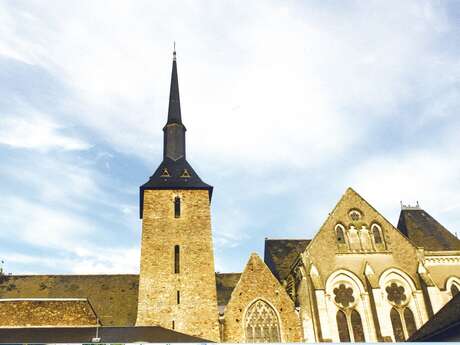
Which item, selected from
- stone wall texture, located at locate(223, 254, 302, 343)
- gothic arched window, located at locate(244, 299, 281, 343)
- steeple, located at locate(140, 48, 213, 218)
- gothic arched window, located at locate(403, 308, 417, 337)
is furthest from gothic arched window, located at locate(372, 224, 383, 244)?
steeple, located at locate(140, 48, 213, 218)

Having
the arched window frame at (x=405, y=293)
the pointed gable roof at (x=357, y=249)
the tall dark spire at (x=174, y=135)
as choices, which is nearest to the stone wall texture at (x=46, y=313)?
the tall dark spire at (x=174, y=135)

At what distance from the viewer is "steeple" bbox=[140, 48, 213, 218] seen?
95.0ft

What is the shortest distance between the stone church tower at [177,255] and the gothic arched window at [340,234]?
732cm

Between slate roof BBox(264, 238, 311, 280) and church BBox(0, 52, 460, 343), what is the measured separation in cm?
20

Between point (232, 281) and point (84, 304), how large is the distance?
9771 millimetres

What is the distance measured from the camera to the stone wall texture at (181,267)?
944 inches

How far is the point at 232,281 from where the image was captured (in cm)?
2969

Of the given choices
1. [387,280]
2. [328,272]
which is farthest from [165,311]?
[387,280]

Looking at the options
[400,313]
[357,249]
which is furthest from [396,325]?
[357,249]

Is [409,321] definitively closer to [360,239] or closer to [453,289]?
[453,289]

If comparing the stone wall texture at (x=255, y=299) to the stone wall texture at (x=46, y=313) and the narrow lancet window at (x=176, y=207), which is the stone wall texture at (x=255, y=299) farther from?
the stone wall texture at (x=46, y=313)

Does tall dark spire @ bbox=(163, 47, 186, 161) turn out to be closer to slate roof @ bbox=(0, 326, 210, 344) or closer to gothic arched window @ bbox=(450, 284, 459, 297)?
slate roof @ bbox=(0, 326, 210, 344)

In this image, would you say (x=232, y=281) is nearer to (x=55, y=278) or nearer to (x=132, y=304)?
(x=132, y=304)

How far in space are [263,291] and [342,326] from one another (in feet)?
14.3
